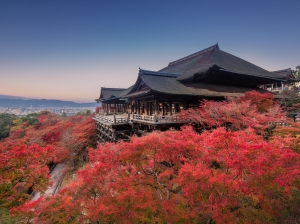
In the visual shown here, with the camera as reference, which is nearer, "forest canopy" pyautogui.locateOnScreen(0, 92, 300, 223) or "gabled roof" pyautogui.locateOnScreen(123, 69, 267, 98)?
"forest canopy" pyautogui.locateOnScreen(0, 92, 300, 223)

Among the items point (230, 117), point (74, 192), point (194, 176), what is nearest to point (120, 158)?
point (74, 192)

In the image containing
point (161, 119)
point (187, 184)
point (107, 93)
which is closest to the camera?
point (187, 184)

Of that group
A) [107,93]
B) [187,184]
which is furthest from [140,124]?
[107,93]

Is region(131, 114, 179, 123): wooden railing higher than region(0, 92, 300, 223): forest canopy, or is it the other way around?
region(131, 114, 179, 123): wooden railing

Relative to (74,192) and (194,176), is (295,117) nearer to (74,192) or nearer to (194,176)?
(194,176)

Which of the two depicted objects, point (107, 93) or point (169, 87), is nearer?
point (169, 87)

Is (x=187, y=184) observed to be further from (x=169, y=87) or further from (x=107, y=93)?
(x=107, y=93)

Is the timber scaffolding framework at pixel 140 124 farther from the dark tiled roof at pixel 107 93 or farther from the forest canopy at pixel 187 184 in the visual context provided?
the dark tiled roof at pixel 107 93

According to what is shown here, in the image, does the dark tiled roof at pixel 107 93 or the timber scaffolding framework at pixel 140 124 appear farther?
the dark tiled roof at pixel 107 93

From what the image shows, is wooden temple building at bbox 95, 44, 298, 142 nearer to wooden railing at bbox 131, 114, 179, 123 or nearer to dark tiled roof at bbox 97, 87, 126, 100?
wooden railing at bbox 131, 114, 179, 123

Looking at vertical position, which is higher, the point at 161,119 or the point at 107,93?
the point at 107,93

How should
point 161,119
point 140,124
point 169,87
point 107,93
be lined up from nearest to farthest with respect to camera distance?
point 161,119, point 169,87, point 140,124, point 107,93

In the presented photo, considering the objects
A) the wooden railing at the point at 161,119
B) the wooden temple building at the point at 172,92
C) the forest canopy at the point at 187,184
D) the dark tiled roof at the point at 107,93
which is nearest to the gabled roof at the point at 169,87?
the wooden temple building at the point at 172,92

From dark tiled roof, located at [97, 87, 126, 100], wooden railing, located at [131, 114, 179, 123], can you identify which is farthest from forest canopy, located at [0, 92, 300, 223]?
dark tiled roof, located at [97, 87, 126, 100]
